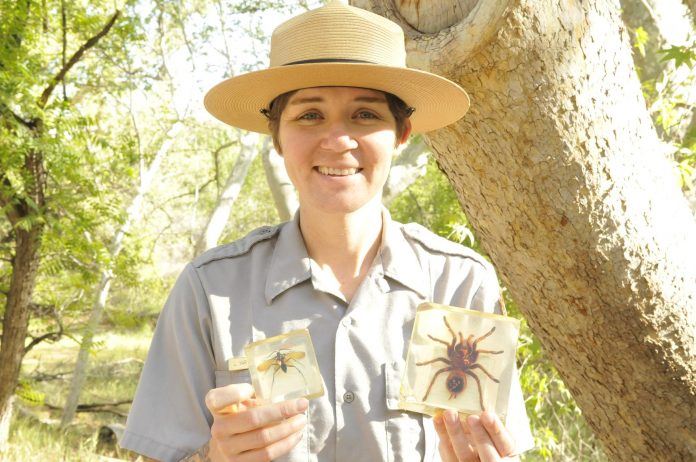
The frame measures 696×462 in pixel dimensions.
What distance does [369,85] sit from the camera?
6.54 ft

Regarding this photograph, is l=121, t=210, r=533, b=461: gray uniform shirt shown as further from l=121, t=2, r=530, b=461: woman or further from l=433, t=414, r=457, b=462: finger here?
l=433, t=414, r=457, b=462: finger

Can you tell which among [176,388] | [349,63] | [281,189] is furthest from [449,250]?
[281,189]

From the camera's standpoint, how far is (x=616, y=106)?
Result: 6.79 ft

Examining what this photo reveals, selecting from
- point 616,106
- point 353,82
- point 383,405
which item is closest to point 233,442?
point 383,405

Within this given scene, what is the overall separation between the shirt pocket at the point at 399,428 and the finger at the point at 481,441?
0.76ft

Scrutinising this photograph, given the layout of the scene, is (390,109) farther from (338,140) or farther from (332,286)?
(332,286)

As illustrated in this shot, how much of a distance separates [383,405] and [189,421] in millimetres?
507

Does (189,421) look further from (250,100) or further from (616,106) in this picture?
(616,106)

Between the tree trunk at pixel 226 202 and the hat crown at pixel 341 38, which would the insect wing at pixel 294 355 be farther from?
the tree trunk at pixel 226 202

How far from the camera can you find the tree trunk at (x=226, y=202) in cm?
1123

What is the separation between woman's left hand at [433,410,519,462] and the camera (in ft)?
5.56

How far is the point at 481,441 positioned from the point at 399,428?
0.93 ft

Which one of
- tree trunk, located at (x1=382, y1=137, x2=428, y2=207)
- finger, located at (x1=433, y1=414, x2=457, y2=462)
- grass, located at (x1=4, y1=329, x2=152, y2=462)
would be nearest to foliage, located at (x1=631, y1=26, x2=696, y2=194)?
finger, located at (x1=433, y1=414, x2=457, y2=462)

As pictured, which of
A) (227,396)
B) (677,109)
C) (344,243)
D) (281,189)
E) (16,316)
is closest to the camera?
(227,396)
